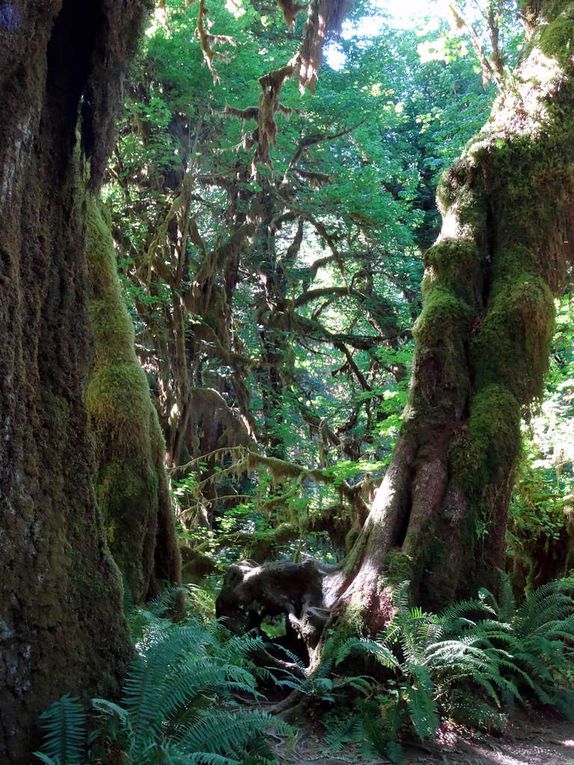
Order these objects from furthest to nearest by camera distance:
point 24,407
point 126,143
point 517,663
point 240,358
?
point 240,358 → point 126,143 → point 517,663 → point 24,407

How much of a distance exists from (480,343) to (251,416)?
9141 mm

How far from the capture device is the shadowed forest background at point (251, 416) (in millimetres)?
2967

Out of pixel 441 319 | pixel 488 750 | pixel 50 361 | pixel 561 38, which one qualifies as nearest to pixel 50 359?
pixel 50 361

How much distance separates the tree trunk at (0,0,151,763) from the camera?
9.01ft

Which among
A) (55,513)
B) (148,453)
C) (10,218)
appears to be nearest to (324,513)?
(148,453)

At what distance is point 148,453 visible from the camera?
19.7 feet

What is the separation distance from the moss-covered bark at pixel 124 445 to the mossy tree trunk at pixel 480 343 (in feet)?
5.88

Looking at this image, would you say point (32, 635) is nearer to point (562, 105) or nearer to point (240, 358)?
point (562, 105)

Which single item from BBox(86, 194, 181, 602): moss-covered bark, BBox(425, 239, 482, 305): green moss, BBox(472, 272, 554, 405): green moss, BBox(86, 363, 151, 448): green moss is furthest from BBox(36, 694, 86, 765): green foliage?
BBox(425, 239, 482, 305): green moss

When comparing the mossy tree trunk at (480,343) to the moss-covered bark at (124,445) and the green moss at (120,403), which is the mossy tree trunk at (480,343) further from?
the green moss at (120,403)

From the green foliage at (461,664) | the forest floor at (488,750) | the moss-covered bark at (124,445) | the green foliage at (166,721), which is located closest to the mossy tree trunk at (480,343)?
the green foliage at (461,664)

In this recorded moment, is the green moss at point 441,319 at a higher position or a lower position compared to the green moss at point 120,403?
higher

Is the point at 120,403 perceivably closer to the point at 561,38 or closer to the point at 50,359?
the point at 50,359

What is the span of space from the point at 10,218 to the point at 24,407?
2.76 ft
